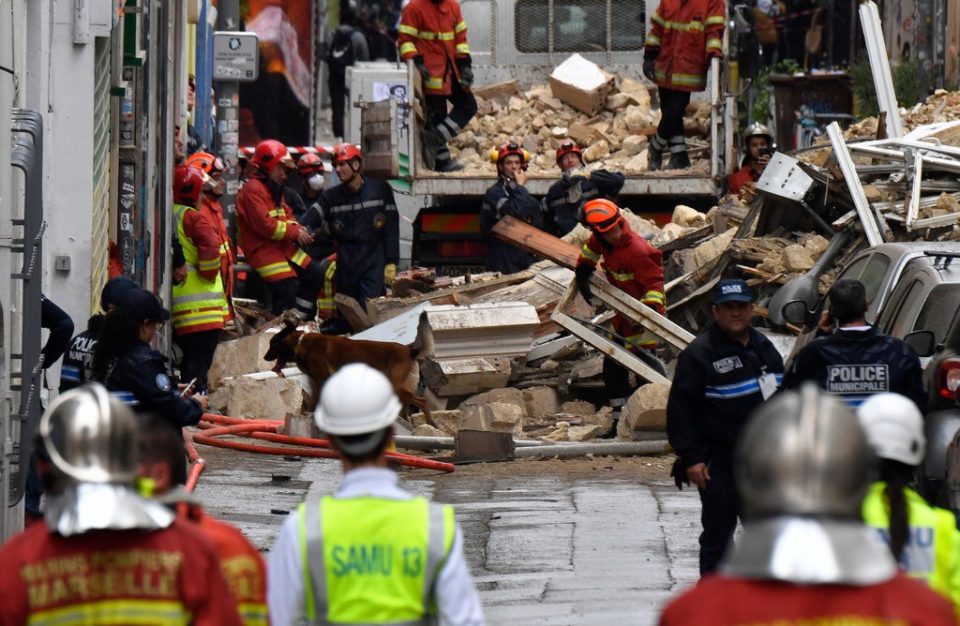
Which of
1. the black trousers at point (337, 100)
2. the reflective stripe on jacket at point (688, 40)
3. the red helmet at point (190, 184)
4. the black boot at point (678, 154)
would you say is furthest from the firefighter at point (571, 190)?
the black trousers at point (337, 100)

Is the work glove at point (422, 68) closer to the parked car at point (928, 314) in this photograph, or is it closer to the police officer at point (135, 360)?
the parked car at point (928, 314)

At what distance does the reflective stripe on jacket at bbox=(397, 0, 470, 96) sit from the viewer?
17.7 meters

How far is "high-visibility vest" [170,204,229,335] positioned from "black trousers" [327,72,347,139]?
16792 millimetres

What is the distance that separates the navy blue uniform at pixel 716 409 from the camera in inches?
301

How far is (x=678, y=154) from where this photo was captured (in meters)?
17.8

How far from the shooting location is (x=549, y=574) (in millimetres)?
8727

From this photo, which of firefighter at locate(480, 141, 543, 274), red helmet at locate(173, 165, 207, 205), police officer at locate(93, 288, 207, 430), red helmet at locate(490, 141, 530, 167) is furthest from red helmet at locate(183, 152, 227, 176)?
police officer at locate(93, 288, 207, 430)

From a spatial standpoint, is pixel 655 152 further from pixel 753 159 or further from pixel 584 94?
pixel 584 94

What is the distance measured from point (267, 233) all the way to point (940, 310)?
861 centimetres

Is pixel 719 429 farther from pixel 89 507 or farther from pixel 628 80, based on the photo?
pixel 628 80

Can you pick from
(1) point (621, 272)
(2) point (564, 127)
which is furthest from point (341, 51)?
(1) point (621, 272)

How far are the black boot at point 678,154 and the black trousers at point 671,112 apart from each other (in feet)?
0.17

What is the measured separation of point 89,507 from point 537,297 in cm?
1200

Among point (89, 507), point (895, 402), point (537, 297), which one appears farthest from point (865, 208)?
point (89, 507)
